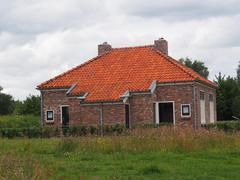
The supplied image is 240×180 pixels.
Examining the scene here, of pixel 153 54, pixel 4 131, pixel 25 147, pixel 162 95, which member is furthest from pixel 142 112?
pixel 25 147

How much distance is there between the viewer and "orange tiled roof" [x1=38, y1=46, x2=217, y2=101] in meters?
35.0

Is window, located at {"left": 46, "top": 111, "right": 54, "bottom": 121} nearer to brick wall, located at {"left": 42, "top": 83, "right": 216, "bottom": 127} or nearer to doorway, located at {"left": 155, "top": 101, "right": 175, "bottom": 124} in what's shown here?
brick wall, located at {"left": 42, "top": 83, "right": 216, "bottom": 127}

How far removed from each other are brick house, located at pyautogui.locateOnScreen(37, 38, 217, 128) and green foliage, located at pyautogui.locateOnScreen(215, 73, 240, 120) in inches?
540

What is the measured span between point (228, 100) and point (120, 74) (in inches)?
836

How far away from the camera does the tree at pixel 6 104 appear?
69.9 meters

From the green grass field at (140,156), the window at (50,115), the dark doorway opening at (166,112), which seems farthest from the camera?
the window at (50,115)

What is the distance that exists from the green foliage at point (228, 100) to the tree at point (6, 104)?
30477 mm

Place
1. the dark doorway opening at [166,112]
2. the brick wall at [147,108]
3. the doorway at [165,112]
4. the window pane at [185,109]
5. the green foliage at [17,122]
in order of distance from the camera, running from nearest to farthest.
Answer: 1. the brick wall at [147,108]
2. the window pane at [185,109]
3. the doorway at [165,112]
4. the dark doorway opening at [166,112]
5. the green foliage at [17,122]

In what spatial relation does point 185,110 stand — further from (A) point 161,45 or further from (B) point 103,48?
(B) point 103,48

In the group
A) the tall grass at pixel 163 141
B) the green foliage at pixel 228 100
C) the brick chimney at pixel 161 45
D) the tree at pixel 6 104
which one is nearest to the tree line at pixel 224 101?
the green foliage at pixel 228 100

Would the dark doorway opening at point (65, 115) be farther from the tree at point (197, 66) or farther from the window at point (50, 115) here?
the tree at point (197, 66)

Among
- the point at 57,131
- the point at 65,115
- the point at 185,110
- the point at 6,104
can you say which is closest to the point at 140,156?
the point at 57,131

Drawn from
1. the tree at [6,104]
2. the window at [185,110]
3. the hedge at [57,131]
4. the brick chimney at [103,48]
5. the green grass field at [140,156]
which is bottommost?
the green grass field at [140,156]

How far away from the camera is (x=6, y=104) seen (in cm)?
7069
